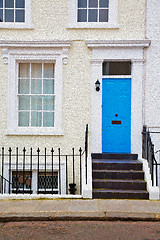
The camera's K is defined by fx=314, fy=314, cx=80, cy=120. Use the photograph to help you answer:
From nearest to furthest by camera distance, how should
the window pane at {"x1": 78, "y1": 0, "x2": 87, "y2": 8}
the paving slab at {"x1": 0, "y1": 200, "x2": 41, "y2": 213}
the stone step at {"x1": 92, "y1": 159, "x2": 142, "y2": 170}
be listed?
the paving slab at {"x1": 0, "y1": 200, "x2": 41, "y2": 213}, the stone step at {"x1": 92, "y1": 159, "x2": 142, "y2": 170}, the window pane at {"x1": 78, "y1": 0, "x2": 87, "y2": 8}

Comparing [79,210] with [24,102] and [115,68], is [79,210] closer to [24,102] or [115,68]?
[24,102]

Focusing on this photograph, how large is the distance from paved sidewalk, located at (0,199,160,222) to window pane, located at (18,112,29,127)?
313cm

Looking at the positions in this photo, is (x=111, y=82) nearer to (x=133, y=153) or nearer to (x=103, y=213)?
(x=133, y=153)

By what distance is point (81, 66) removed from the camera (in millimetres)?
9570

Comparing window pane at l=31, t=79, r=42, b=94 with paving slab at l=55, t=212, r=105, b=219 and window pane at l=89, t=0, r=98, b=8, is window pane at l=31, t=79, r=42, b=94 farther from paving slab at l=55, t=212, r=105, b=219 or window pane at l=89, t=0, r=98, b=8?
paving slab at l=55, t=212, r=105, b=219

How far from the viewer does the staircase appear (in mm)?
7551

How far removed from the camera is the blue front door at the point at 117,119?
9656 mm

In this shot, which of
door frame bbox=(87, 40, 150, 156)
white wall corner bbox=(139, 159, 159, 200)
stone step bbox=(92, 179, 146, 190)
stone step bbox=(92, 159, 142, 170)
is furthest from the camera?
door frame bbox=(87, 40, 150, 156)

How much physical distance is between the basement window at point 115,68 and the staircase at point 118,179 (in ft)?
8.77

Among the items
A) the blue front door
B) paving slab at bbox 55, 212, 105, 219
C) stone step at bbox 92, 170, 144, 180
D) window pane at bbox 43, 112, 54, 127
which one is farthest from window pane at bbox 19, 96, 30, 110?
paving slab at bbox 55, 212, 105, 219

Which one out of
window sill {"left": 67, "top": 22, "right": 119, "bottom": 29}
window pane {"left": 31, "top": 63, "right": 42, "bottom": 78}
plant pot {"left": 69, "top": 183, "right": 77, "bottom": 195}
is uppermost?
window sill {"left": 67, "top": 22, "right": 119, "bottom": 29}

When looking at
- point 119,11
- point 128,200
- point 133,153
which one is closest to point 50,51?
point 119,11

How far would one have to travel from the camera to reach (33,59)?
9.63 metres

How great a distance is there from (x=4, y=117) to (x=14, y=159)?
131cm
